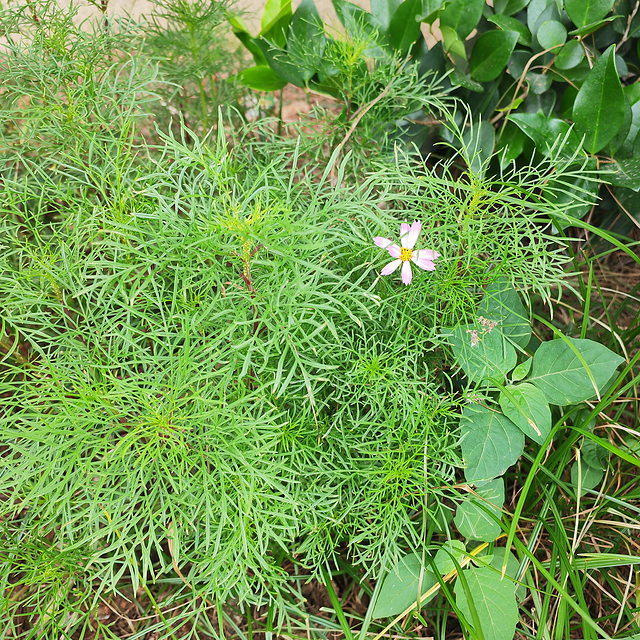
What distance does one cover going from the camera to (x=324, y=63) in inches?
44.9

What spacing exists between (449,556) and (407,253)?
0.59m

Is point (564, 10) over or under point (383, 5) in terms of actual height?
under

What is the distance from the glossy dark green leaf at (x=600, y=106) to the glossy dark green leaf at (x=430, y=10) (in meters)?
0.38

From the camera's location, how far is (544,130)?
1.13 metres

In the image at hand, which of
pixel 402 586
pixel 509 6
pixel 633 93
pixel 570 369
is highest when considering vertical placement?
pixel 509 6

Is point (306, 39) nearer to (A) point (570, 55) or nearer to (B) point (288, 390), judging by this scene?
(A) point (570, 55)

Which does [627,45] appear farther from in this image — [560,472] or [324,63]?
[560,472]

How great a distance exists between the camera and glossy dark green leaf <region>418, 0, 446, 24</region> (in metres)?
1.16

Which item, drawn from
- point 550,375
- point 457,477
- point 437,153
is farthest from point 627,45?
point 457,477

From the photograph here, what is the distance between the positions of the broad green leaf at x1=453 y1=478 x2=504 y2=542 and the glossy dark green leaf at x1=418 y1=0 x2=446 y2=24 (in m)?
1.05

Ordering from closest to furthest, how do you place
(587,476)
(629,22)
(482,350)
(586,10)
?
1. (482,350)
2. (587,476)
3. (586,10)
4. (629,22)

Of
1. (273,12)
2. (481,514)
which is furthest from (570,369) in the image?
(273,12)

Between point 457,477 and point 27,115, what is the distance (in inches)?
47.6

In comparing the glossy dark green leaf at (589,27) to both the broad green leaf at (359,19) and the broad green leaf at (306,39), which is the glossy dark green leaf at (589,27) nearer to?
the broad green leaf at (359,19)
